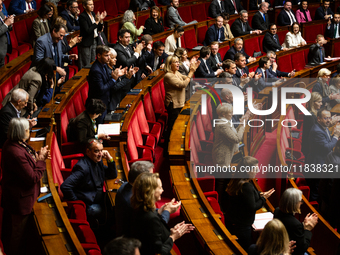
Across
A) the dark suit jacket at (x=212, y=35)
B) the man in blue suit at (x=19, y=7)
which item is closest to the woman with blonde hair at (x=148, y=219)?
Answer: the man in blue suit at (x=19, y=7)

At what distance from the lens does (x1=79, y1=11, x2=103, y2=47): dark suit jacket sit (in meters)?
2.66

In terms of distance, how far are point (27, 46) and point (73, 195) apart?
1.82 meters

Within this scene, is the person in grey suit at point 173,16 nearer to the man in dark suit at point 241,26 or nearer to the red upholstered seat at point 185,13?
the red upholstered seat at point 185,13

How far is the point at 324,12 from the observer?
4711 millimetres

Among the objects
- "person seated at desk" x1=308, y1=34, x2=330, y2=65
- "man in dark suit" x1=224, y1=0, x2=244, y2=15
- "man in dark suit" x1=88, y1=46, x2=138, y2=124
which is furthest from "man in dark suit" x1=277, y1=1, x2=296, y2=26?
"man in dark suit" x1=88, y1=46, x2=138, y2=124

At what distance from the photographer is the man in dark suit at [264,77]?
2.84 metres

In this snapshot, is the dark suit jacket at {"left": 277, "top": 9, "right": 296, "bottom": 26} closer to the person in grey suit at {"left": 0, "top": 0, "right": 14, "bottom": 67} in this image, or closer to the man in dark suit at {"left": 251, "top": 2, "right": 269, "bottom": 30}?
the man in dark suit at {"left": 251, "top": 2, "right": 269, "bottom": 30}

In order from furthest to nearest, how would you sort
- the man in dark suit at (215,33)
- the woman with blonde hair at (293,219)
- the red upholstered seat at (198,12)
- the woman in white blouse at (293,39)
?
the red upholstered seat at (198,12), the woman in white blouse at (293,39), the man in dark suit at (215,33), the woman with blonde hair at (293,219)

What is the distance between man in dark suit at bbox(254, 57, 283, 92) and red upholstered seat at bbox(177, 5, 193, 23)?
149 cm

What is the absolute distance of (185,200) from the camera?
1.40 m

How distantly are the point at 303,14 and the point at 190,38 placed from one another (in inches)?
62.1

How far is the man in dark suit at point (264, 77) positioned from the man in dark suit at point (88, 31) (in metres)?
1.10

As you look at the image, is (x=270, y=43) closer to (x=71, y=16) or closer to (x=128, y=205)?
(x=71, y=16)

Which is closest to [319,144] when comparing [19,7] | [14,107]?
[14,107]
